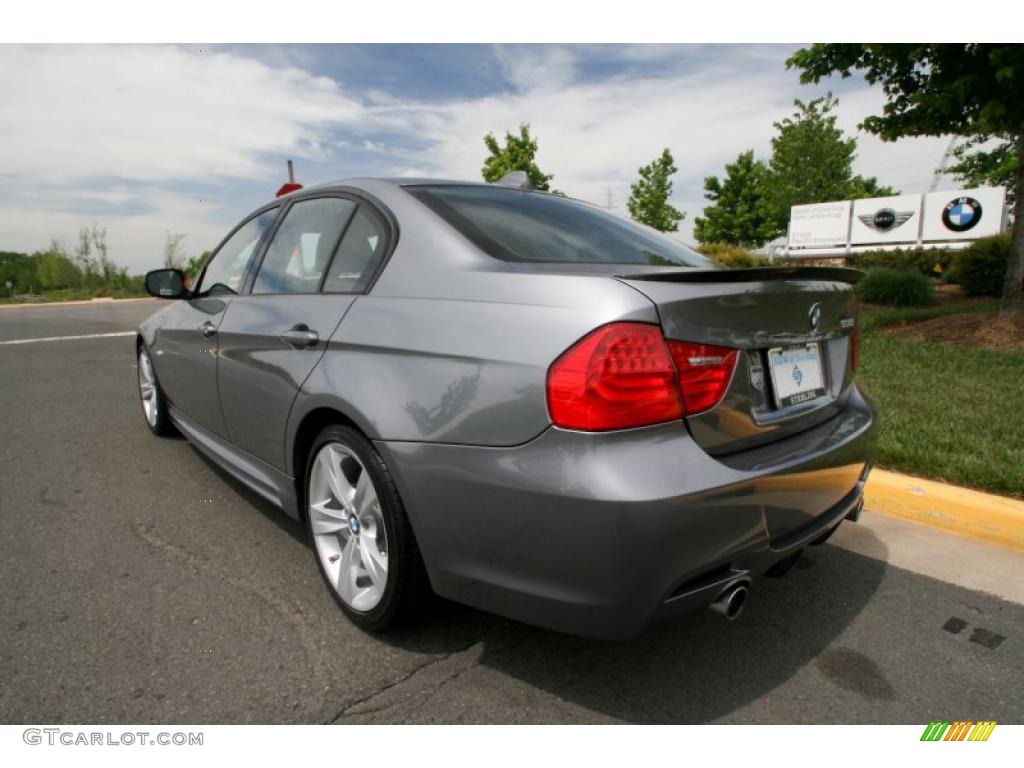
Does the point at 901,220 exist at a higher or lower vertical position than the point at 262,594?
higher

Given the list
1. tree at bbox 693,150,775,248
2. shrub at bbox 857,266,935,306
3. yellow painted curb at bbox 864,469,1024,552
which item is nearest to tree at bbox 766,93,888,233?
tree at bbox 693,150,775,248

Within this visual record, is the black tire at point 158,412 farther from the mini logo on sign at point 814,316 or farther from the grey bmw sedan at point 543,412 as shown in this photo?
the mini logo on sign at point 814,316

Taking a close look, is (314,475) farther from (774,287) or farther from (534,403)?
(774,287)

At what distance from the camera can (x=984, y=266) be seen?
39.7 ft

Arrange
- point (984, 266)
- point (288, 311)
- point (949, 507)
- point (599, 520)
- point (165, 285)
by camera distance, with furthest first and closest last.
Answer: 1. point (984, 266)
2. point (165, 285)
3. point (949, 507)
4. point (288, 311)
5. point (599, 520)

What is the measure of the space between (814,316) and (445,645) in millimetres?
1587

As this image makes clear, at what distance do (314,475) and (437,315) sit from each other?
874 millimetres

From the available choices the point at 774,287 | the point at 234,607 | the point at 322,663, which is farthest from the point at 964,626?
the point at 234,607

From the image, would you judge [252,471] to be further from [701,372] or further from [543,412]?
[701,372]

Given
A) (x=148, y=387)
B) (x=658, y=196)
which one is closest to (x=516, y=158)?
(x=658, y=196)

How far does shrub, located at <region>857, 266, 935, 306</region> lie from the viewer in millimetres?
10977

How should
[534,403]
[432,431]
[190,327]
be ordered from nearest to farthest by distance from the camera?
[534,403], [432,431], [190,327]

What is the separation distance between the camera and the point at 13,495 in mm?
3557

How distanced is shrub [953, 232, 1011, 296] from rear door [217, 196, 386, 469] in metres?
13.2
